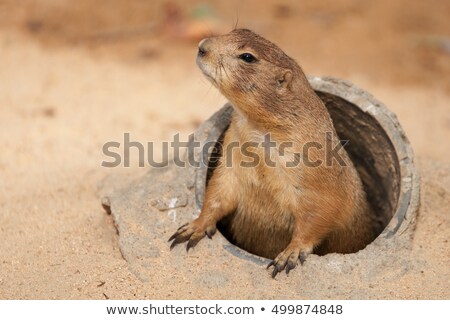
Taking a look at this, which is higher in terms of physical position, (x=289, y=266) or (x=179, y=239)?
(x=289, y=266)

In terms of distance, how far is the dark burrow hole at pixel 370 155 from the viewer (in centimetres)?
668

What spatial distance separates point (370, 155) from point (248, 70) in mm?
2007

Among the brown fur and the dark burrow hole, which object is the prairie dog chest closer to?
the brown fur

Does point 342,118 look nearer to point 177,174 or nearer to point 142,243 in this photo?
point 177,174

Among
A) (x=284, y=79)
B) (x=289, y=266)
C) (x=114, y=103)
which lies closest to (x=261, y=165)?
(x=284, y=79)

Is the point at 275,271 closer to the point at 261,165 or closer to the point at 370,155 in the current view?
the point at 261,165

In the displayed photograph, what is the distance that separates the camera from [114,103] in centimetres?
1020

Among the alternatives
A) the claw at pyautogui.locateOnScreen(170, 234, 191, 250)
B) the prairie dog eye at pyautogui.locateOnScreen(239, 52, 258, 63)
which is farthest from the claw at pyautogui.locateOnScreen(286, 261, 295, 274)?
the prairie dog eye at pyautogui.locateOnScreen(239, 52, 258, 63)

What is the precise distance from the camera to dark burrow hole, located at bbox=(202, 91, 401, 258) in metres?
6.68

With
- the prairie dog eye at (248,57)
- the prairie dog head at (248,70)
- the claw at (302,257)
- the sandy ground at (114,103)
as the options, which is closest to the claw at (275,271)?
the claw at (302,257)

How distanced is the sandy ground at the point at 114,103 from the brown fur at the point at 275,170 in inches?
29.9

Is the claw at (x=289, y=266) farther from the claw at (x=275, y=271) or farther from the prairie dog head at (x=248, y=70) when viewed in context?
the prairie dog head at (x=248, y=70)

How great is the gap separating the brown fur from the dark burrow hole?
424mm

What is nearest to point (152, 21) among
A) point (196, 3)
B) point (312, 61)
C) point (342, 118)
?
point (196, 3)
